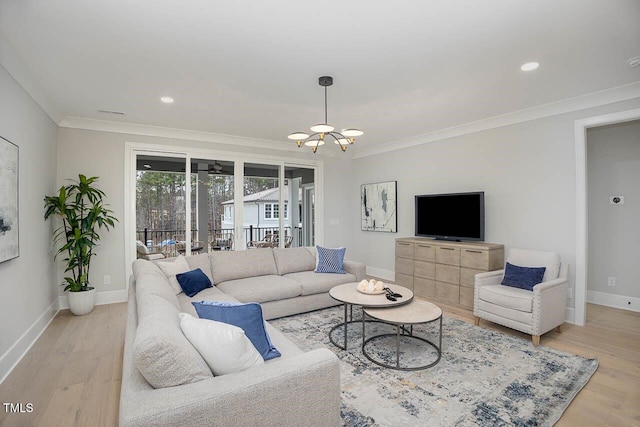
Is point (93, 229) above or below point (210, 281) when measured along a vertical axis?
above

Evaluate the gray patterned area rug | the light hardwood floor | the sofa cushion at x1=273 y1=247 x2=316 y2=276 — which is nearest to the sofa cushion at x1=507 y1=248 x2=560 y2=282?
the light hardwood floor

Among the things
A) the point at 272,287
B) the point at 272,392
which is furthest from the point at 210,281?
the point at 272,392

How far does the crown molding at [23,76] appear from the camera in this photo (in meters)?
2.51

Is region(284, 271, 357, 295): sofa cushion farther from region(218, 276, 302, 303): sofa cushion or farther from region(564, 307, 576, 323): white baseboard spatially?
region(564, 307, 576, 323): white baseboard

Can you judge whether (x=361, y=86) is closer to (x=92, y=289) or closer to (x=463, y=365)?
(x=463, y=365)

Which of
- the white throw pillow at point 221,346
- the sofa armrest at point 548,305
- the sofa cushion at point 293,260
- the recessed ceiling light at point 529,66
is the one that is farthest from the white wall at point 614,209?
the white throw pillow at point 221,346

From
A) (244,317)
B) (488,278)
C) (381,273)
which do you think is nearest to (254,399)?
(244,317)

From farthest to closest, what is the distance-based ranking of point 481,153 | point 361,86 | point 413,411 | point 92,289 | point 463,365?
point 481,153 < point 92,289 < point 361,86 < point 463,365 < point 413,411

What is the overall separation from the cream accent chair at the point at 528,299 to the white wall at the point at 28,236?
449 centimetres

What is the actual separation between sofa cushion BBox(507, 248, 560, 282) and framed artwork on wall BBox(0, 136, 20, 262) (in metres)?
5.07

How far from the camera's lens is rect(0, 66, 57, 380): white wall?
2.67m

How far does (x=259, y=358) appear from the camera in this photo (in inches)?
63.8

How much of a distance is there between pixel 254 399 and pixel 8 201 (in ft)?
9.23

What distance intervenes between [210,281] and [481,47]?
3.55 metres
